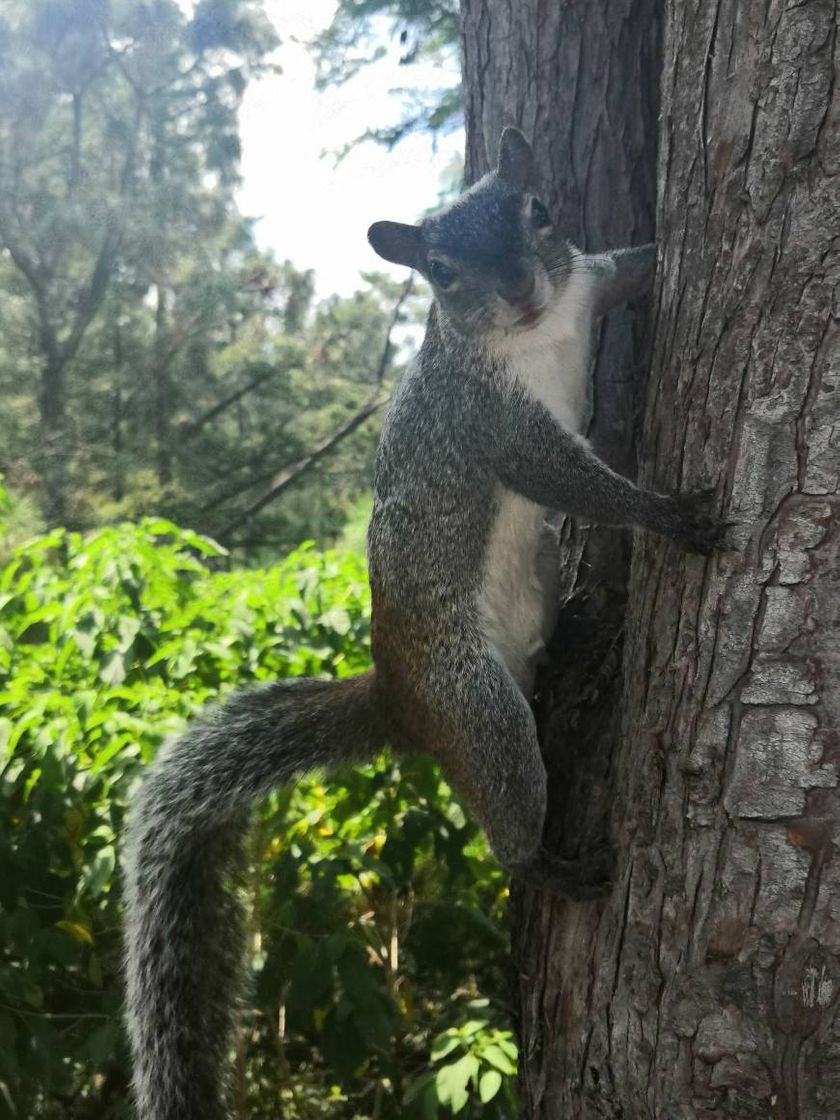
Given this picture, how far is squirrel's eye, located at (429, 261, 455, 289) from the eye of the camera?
1987 millimetres

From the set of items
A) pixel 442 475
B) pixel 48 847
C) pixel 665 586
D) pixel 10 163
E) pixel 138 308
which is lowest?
pixel 48 847

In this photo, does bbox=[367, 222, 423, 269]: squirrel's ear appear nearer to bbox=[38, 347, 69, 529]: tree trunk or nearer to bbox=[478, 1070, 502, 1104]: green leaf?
bbox=[478, 1070, 502, 1104]: green leaf

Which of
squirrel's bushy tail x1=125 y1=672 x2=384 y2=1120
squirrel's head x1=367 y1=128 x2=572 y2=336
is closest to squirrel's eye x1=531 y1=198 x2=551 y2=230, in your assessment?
squirrel's head x1=367 y1=128 x2=572 y2=336

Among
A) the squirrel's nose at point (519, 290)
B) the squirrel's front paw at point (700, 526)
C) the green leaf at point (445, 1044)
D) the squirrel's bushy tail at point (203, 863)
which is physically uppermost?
the squirrel's nose at point (519, 290)

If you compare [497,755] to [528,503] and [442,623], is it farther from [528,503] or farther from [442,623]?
[528,503]

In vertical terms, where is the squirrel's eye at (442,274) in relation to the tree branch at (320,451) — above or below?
below

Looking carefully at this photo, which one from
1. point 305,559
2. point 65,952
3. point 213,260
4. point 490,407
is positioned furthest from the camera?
point 213,260

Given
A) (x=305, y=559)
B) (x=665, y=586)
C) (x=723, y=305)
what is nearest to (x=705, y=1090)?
(x=665, y=586)

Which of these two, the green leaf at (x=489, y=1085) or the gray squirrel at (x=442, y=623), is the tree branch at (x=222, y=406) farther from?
the green leaf at (x=489, y=1085)

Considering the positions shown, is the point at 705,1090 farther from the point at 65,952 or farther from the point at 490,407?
the point at 65,952

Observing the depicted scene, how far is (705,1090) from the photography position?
128 cm

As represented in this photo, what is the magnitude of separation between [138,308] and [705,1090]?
735 cm

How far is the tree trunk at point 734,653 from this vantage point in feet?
4.00

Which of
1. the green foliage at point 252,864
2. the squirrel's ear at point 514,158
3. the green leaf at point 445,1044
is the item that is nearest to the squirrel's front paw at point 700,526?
the squirrel's ear at point 514,158
